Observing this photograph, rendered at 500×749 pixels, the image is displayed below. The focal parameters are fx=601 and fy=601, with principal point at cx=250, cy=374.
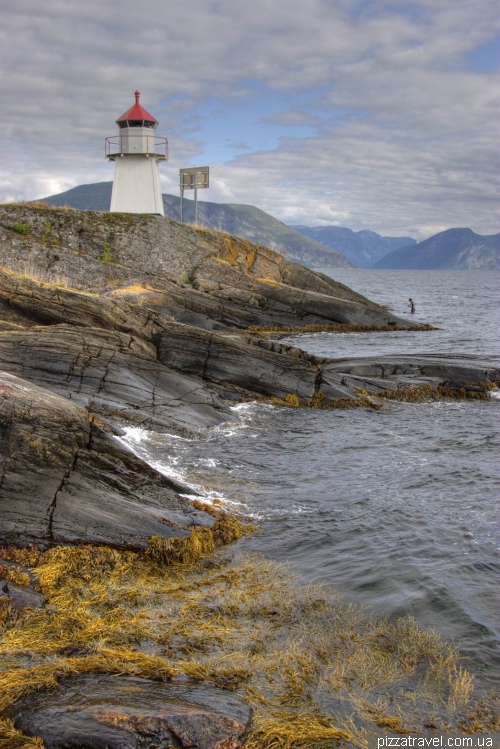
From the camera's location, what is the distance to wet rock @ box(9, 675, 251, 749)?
18.2 ft

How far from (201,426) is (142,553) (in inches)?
318

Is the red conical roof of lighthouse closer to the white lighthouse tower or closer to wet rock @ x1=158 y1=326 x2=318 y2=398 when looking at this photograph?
the white lighthouse tower

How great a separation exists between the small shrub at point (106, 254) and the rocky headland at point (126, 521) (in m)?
17.1

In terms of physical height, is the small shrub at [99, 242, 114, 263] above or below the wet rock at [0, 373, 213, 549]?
above

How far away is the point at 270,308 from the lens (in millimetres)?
39125

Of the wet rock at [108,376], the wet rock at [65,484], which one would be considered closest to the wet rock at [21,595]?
the wet rock at [65,484]

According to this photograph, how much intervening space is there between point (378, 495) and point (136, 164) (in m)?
36.1

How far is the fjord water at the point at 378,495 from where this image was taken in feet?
30.8

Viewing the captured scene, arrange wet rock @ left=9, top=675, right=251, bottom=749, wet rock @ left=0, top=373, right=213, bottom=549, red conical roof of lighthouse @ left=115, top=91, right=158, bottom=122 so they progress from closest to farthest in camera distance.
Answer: wet rock @ left=9, top=675, right=251, bottom=749 → wet rock @ left=0, top=373, right=213, bottom=549 → red conical roof of lighthouse @ left=115, top=91, right=158, bottom=122

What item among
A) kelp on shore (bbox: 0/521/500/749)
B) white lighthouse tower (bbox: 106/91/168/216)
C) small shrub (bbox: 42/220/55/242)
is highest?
white lighthouse tower (bbox: 106/91/168/216)

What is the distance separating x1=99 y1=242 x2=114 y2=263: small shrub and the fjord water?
2062 cm

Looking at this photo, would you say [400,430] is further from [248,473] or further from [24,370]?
[24,370]

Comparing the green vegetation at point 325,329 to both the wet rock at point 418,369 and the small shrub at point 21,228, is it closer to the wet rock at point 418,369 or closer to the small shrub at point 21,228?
the wet rock at point 418,369

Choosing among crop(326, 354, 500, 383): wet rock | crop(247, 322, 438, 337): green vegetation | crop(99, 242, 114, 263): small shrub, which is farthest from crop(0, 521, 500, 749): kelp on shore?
crop(99, 242, 114, 263): small shrub
